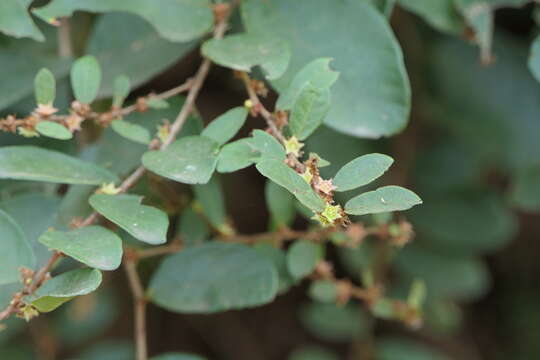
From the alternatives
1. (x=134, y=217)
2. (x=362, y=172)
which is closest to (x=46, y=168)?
(x=134, y=217)

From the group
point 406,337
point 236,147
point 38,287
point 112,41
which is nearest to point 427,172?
point 406,337

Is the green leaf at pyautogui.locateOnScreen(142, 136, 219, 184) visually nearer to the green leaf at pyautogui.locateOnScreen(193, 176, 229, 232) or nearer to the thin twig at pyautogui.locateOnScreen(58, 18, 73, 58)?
the green leaf at pyautogui.locateOnScreen(193, 176, 229, 232)

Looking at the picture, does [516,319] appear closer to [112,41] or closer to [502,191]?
[502,191]

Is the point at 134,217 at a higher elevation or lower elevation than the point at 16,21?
lower

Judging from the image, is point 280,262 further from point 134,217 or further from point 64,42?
point 64,42

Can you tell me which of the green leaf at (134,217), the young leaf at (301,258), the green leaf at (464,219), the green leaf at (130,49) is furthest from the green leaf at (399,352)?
the green leaf at (134,217)
